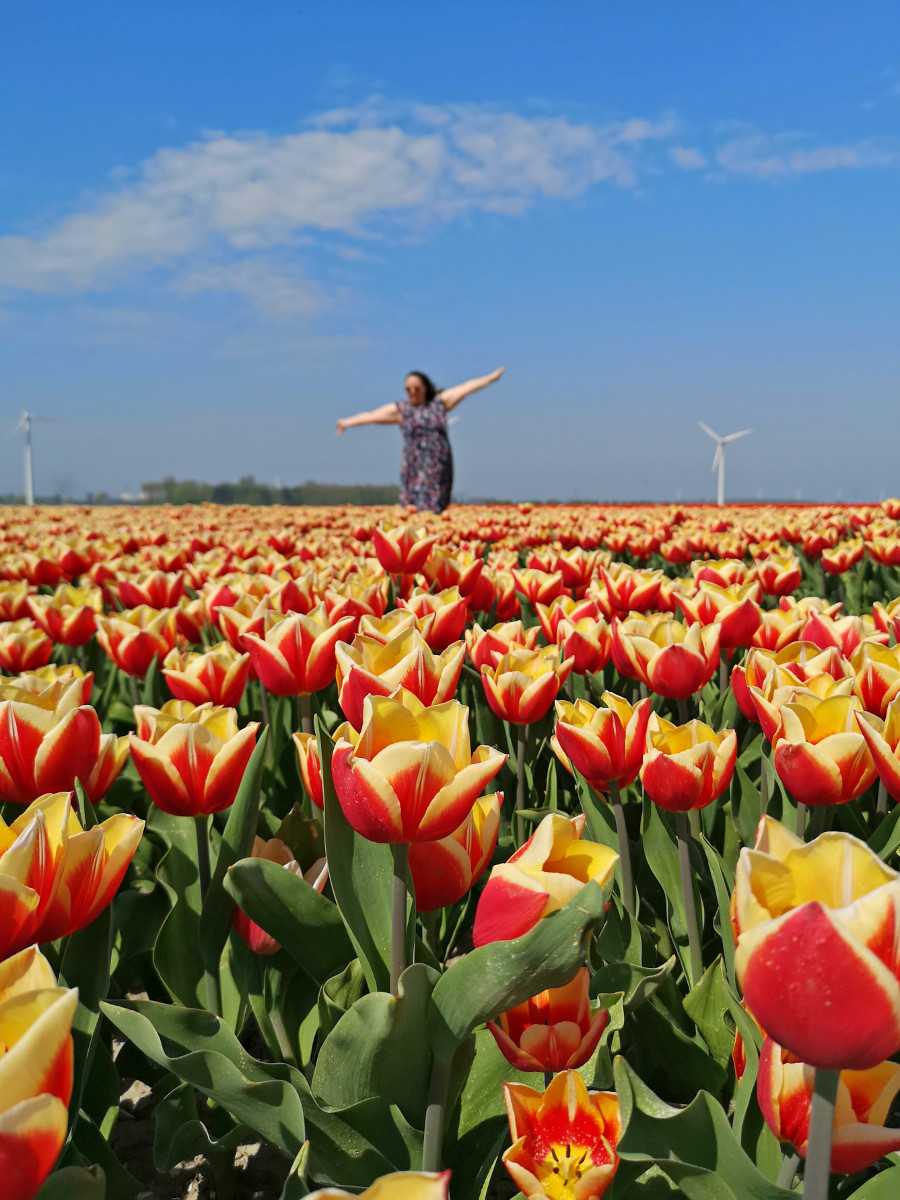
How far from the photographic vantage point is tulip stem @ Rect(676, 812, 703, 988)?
1.80 m

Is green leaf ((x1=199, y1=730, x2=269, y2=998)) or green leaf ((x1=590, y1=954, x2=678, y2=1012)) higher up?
green leaf ((x1=199, y1=730, x2=269, y2=998))

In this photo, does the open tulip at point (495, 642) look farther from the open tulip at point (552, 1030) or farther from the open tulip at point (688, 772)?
the open tulip at point (552, 1030)

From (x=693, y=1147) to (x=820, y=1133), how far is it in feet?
1.19

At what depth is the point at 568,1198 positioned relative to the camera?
111 cm

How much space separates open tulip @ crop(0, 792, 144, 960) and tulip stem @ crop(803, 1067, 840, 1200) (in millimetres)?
875

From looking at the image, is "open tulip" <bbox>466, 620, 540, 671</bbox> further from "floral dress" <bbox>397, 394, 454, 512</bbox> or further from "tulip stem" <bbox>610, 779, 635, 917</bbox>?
"floral dress" <bbox>397, 394, 454, 512</bbox>

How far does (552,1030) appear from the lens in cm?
118

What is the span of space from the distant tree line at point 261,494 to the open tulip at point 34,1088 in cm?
5384

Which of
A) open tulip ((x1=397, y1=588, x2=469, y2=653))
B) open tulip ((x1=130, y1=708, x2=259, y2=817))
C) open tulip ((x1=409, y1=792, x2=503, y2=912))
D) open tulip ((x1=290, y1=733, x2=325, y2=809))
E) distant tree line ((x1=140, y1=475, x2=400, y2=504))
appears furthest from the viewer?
distant tree line ((x1=140, y1=475, x2=400, y2=504))

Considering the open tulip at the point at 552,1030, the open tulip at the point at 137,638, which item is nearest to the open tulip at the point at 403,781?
the open tulip at the point at 552,1030

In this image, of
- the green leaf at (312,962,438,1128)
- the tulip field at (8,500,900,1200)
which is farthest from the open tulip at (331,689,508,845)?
the green leaf at (312,962,438,1128)

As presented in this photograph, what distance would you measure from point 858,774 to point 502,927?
0.82 metres

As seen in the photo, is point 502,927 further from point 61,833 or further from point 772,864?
point 61,833

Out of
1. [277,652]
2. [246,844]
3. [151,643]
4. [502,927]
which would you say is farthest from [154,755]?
[151,643]
